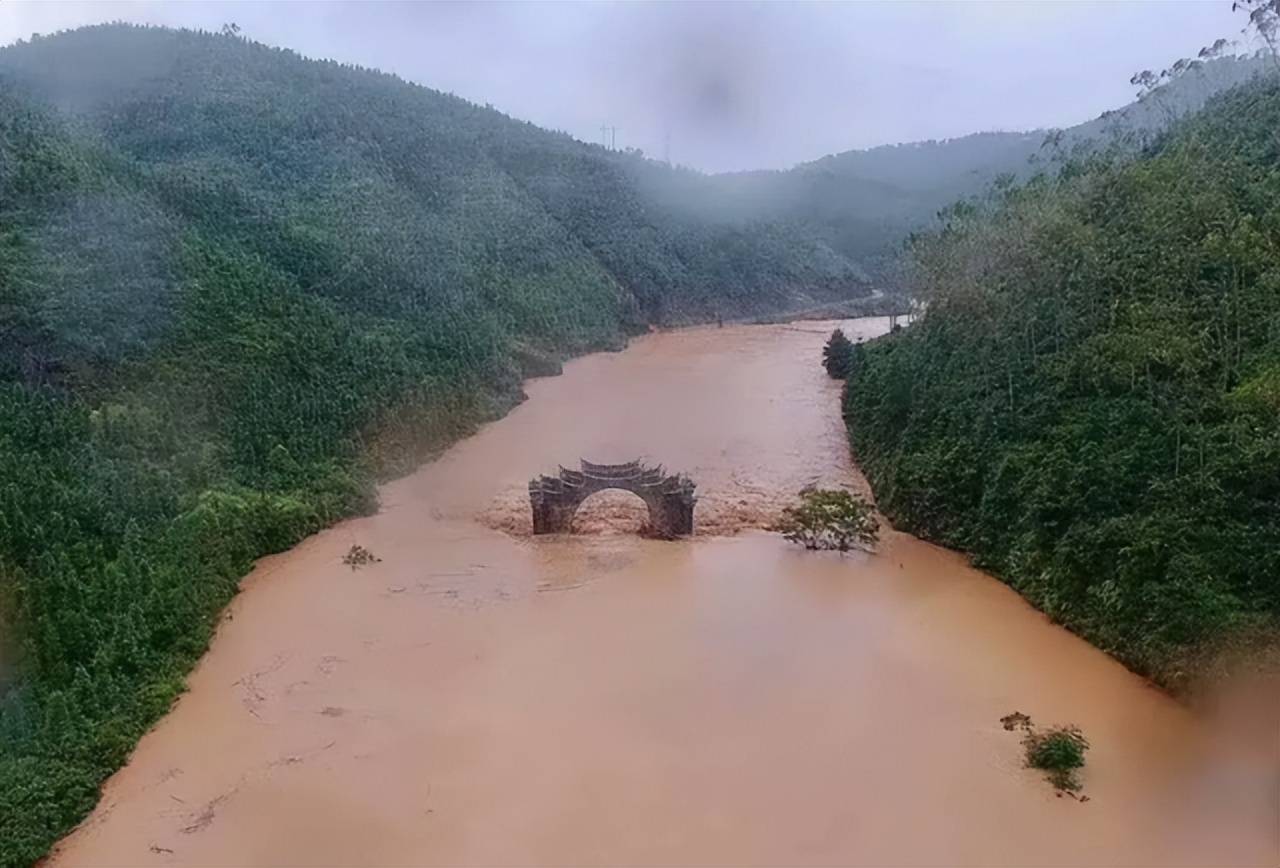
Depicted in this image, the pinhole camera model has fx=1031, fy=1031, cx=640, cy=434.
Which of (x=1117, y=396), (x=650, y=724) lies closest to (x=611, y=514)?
(x=650, y=724)

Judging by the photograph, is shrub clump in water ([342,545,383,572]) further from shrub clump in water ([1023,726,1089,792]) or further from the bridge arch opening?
shrub clump in water ([1023,726,1089,792])

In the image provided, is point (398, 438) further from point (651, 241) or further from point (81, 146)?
point (651, 241)

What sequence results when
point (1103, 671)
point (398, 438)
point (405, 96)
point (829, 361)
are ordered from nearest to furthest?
point (1103, 671) → point (398, 438) → point (829, 361) → point (405, 96)

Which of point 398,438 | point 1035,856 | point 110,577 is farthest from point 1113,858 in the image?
point 398,438

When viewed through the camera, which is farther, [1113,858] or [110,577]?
[110,577]

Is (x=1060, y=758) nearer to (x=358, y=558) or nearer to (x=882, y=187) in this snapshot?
(x=358, y=558)

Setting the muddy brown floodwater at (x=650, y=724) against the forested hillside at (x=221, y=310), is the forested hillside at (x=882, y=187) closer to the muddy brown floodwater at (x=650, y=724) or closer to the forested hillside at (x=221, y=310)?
the forested hillside at (x=221, y=310)
